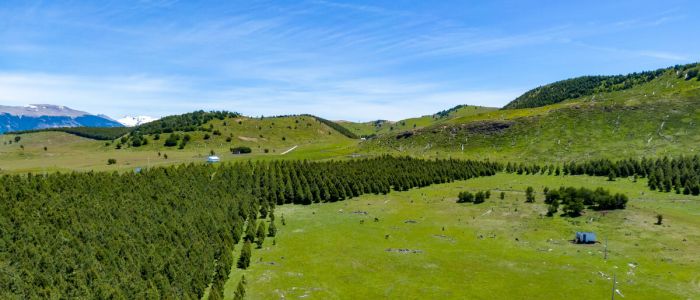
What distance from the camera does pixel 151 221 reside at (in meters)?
76.4

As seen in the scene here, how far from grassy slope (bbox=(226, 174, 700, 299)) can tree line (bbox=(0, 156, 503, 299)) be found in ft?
24.8

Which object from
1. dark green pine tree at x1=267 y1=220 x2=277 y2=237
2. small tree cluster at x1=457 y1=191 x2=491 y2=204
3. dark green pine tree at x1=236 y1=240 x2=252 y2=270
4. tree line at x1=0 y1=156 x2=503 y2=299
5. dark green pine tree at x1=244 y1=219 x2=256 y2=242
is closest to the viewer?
tree line at x1=0 y1=156 x2=503 y2=299

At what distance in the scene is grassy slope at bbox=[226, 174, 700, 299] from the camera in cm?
5509

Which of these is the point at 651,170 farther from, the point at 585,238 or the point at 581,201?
the point at 585,238

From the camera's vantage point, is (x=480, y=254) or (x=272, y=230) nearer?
(x=480, y=254)

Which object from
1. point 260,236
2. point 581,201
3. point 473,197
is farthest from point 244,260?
point 581,201

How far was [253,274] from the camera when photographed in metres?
62.8

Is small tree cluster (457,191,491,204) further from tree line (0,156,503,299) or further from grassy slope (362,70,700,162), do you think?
grassy slope (362,70,700,162)

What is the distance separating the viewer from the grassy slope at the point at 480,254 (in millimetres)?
55094

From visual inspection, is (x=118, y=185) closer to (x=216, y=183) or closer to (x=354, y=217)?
(x=216, y=183)

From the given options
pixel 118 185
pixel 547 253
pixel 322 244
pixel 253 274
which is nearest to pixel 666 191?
pixel 547 253

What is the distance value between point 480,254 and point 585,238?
60.2ft

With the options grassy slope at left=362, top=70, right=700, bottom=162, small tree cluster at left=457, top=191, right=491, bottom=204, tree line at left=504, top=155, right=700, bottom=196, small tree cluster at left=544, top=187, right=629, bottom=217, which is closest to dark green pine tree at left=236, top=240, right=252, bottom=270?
small tree cluster at left=544, top=187, right=629, bottom=217

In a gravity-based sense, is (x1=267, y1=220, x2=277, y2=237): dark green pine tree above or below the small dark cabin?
below
